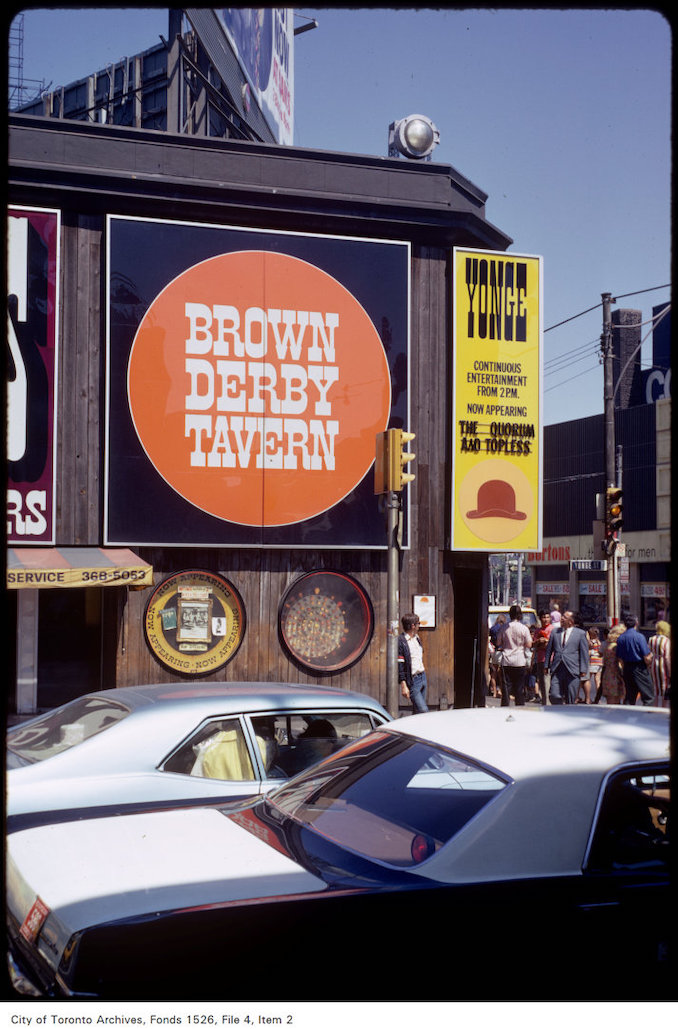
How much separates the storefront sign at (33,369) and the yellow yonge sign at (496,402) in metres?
6.05

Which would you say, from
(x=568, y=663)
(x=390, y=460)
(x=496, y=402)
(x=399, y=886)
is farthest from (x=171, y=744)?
(x=496, y=402)

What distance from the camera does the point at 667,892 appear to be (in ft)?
11.8

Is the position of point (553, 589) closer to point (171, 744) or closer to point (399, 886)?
point (171, 744)

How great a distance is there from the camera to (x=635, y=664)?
531 inches

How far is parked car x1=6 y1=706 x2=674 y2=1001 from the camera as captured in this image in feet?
10.3

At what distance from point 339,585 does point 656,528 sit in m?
24.3

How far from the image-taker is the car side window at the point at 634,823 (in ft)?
12.1

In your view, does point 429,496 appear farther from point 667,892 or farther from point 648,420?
point 648,420

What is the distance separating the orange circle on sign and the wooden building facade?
1.80ft

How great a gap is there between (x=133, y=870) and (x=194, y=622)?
11.6 metres

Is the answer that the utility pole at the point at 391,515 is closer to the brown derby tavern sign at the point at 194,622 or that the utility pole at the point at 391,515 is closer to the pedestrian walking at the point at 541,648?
the brown derby tavern sign at the point at 194,622

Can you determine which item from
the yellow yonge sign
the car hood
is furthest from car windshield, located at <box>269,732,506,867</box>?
the yellow yonge sign

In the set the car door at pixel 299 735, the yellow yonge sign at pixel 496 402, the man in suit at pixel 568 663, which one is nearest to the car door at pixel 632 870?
the car door at pixel 299 735

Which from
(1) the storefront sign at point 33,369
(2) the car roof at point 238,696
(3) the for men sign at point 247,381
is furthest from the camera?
(3) the for men sign at point 247,381
